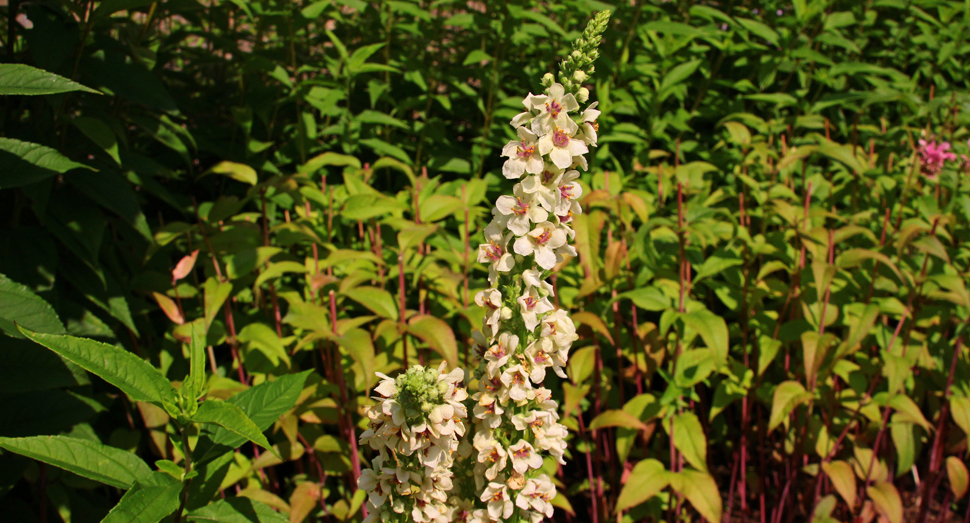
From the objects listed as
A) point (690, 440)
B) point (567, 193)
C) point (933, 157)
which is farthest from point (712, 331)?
point (933, 157)

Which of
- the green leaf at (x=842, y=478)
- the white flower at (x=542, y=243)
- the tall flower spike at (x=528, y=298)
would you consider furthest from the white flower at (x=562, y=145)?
the green leaf at (x=842, y=478)

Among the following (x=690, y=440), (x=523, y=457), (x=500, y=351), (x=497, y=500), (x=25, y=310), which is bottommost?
(x=690, y=440)

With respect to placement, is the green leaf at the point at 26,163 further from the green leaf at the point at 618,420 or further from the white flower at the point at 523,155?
the green leaf at the point at 618,420

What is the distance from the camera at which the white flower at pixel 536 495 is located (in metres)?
1.29

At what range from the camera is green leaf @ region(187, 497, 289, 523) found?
1358mm

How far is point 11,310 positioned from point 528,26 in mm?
2428

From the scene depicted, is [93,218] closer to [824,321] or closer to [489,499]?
[489,499]

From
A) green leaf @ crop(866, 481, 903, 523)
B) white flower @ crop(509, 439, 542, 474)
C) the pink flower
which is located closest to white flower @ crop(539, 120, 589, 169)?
white flower @ crop(509, 439, 542, 474)

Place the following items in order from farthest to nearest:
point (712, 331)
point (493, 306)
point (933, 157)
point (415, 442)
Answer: point (933, 157)
point (712, 331)
point (493, 306)
point (415, 442)

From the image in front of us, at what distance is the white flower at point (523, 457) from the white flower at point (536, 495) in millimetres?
40

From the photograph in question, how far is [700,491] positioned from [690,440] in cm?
18

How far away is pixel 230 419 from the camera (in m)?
1.20

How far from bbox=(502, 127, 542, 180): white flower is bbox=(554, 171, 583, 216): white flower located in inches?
3.0

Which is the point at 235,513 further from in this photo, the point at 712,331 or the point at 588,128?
the point at 712,331
